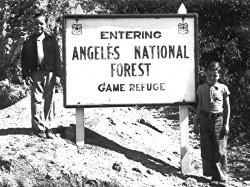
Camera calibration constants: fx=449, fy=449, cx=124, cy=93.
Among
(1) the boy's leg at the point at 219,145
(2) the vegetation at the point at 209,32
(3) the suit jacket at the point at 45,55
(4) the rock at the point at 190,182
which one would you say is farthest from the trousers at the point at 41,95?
(2) the vegetation at the point at 209,32

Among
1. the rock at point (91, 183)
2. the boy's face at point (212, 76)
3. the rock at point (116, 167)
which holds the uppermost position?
the boy's face at point (212, 76)

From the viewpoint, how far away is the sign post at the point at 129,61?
236 inches

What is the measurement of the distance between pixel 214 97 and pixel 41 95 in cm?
236

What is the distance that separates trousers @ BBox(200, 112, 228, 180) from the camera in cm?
573

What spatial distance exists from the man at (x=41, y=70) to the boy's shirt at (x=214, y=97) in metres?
2.03

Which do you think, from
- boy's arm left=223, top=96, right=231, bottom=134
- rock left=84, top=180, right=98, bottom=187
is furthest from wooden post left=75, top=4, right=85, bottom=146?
boy's arm left=223, top=96, right=231, bottom=134

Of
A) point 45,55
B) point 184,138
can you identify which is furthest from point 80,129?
point 184,138

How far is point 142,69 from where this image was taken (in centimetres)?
608

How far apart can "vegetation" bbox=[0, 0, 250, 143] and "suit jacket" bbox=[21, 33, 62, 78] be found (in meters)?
3.78

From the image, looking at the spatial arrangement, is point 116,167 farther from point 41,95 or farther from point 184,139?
point 41,95

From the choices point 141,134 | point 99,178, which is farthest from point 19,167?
point 141,134

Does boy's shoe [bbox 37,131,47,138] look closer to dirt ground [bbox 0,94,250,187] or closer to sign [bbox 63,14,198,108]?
dirt ground [bbox 0,94,250,187]

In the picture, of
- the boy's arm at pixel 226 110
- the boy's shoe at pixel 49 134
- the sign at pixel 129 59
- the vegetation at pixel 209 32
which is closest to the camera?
the boy's arm at pixel 226 110

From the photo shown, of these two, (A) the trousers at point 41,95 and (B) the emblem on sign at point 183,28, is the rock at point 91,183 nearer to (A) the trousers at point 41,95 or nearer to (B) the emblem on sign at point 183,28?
(A) the trousers at point 41,95
